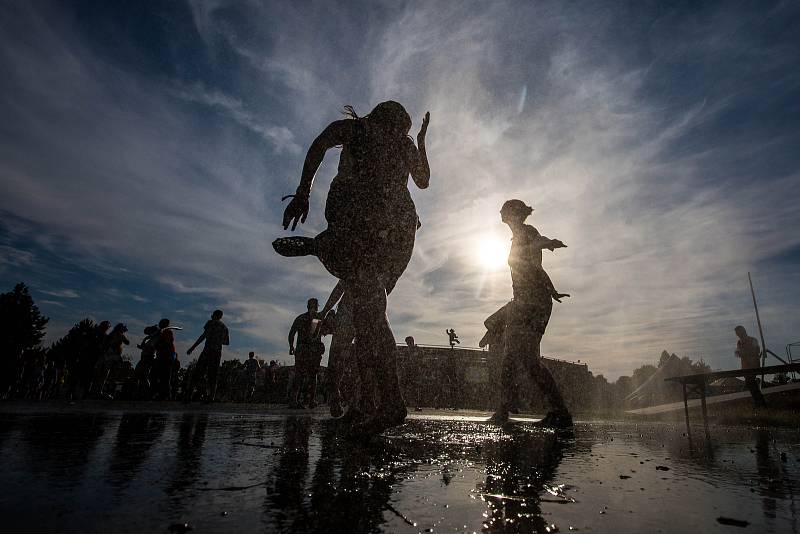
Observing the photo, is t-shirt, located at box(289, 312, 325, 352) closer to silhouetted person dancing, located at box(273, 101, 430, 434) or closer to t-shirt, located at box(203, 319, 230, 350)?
t-shirt, located at box(203, 319, 230, 350)

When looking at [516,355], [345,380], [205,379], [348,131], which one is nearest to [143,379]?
[205,379]

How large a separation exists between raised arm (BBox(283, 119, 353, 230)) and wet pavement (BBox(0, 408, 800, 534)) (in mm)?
1446

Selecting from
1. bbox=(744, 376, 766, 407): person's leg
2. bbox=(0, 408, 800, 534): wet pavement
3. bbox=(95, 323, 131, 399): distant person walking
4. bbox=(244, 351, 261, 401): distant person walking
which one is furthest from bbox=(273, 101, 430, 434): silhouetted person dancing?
bbox=(244, 351, 261, 401): distant person walking

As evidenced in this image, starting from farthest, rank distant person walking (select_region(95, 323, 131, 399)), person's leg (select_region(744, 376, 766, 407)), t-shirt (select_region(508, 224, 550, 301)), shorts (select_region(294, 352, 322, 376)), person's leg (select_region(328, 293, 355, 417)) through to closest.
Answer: distant person walking (select_region(95, 323, 131, 399)) → shorts (select_region(294, 352, 322, 376)) → person's leg (select_region(744, 376, 766, 407)) → t-shirt (select_region(508, 224, 550, 301)) → person's leg (select_region(328, 293, 355, 417))

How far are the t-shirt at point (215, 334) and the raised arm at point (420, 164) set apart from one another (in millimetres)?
9134

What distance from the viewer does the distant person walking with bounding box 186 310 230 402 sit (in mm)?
10344

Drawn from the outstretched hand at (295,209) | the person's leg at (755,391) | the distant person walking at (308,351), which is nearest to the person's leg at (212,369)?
the distant person walking at (308,351)

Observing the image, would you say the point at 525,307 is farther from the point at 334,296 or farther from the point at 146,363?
the point at 146,363

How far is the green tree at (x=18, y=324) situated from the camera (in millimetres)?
39031

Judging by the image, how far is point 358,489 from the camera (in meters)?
1.11

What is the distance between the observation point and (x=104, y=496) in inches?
36.4

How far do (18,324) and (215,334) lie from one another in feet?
149

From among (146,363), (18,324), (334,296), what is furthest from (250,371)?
(18,324)

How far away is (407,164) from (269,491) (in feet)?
7.76
